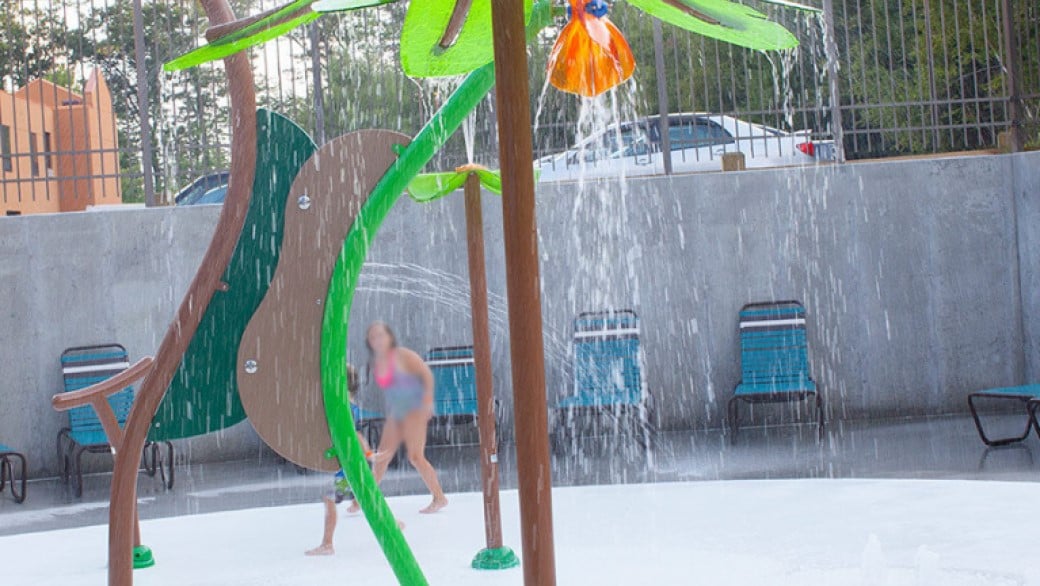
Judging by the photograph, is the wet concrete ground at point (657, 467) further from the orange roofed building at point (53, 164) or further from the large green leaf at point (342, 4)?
the large green leaf at point (342, 4)

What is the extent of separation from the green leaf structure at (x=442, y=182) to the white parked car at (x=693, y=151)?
595 cm

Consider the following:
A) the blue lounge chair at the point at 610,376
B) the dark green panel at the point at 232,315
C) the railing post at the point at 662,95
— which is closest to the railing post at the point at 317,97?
the blue lounge chair at the point at 610,376

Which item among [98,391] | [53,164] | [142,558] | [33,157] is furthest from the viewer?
[53,164]

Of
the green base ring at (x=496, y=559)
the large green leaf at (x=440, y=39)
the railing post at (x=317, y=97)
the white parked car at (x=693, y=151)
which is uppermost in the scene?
the railing post at (x=317, y=97)

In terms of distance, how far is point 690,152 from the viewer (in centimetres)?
1121

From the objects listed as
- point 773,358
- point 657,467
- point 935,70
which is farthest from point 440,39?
point 935,70

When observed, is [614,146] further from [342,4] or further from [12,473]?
[342,4]

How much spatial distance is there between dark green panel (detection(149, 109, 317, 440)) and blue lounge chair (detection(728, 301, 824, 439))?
676cm

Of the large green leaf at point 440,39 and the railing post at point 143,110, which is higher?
the railing post at point 143,110

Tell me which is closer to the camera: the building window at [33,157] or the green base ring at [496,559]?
the green base ring at [496,559]

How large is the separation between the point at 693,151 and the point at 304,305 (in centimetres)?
822

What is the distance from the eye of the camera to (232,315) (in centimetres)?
343

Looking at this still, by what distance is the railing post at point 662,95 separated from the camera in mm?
10883

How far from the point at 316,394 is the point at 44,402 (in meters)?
7.57
